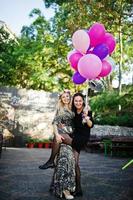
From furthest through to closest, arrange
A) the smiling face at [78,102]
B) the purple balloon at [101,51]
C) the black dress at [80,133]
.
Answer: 1. the purple balloon at [101,51]
2. the smiling face at [78,102]
3. the black dress at [80,133]

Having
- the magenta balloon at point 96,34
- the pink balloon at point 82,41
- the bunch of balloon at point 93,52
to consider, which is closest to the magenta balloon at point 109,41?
the bunch of balloon at point 93,52

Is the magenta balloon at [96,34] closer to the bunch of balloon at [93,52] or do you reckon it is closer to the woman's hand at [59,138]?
the bunch of balloon at [93,52]

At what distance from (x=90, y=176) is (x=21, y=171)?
1.64 meters

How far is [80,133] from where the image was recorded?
18.7 ft

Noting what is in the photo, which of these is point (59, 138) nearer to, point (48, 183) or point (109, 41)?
point (48, 183)

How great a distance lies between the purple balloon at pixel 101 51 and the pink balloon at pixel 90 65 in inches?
5.1

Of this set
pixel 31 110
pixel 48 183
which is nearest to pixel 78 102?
pixel 48 183

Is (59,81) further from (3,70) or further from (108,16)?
(108,16)

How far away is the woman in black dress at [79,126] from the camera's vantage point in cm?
562

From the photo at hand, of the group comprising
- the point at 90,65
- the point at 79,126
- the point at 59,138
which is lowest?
the point at 59,138

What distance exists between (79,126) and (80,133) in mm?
113

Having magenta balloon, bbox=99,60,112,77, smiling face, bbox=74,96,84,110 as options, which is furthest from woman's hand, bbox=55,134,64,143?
magenta balloon, bbox=99,60,112,77

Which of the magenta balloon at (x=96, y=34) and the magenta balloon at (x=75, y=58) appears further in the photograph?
the magenta balloon at (x=75, y=58)

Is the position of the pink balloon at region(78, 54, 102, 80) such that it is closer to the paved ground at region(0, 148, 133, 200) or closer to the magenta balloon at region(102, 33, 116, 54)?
the magenta balloon at region(102, 33, 116, 54)
